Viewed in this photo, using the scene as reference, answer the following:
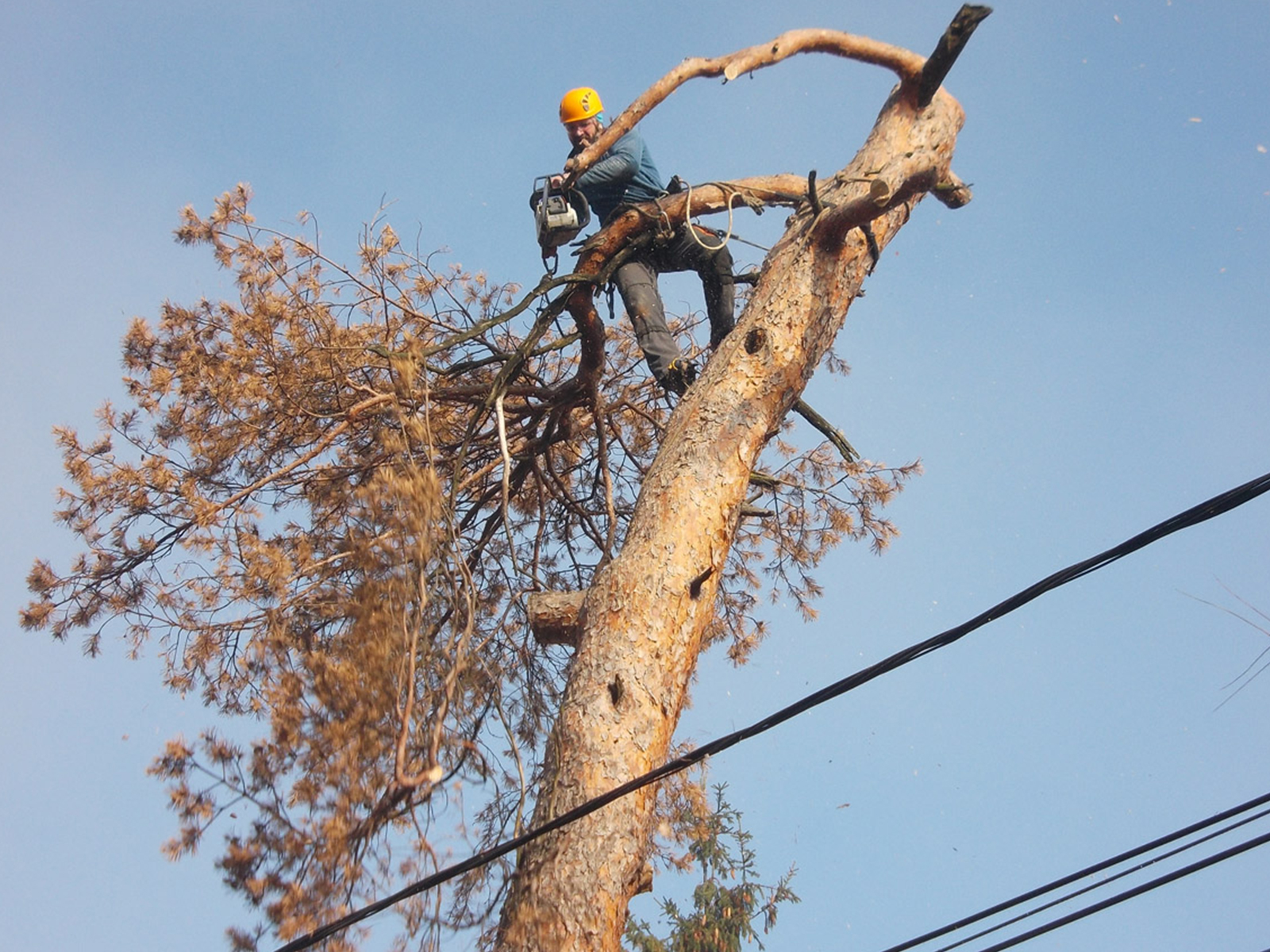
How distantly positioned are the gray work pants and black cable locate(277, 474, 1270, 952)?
9.27 feet

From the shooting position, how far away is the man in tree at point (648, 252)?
6.06 m

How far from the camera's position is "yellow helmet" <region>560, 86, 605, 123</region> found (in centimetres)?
670

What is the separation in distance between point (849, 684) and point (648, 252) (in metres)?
3.50

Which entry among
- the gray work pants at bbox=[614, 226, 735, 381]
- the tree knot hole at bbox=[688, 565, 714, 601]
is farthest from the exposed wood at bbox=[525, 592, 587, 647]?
the gray work pants at bbox=[614, 226, 735, 381]

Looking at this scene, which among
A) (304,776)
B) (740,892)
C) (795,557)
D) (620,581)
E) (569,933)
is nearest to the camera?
(569,933)

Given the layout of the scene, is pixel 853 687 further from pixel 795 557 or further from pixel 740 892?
pixel 740 892

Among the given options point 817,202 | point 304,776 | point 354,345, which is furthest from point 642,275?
point 304,776

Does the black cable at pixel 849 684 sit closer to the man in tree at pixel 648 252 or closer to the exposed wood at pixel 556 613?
the exposed wood at pixel 556 613

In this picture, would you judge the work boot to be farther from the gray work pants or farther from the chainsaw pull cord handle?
the chainsaw pull cord handle

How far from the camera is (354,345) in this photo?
255 inches

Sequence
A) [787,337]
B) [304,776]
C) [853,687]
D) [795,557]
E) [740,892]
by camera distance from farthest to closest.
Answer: [740,892]
[795,557]
[787,337]
[304,776]
[853,687]

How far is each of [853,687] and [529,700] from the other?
144 inches

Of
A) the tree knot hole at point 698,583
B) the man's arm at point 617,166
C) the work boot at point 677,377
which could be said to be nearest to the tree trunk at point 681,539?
the tree knot hole at point 698,583

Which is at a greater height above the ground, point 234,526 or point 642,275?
point 642,275
